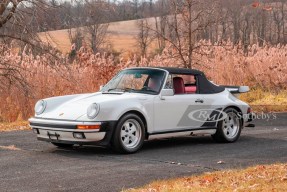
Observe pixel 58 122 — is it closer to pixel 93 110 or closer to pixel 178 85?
pixel 93 110

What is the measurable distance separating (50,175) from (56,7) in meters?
9.65

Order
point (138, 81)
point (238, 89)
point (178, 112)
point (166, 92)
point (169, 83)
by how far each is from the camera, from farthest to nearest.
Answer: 1. point (238, 89)
2. point (138, 81)
3. point (169, 83)
4. point (178, 112)
5. point (166, 92)

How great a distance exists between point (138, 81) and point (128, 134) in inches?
55.2

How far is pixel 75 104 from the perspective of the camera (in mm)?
9383

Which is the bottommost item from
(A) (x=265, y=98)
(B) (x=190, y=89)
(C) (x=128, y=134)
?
(A) (x=265, y=98)

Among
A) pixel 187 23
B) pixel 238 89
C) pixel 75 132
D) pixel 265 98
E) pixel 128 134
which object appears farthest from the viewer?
pixel 265 98

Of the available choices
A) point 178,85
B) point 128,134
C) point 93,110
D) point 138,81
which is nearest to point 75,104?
point 93,110

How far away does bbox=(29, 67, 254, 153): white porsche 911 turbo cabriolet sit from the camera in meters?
8.88

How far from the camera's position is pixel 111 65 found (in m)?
18.7

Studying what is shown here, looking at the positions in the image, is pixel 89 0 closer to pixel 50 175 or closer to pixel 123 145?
pixel 123 145

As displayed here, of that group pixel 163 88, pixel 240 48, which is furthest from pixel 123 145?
pixel 240 48

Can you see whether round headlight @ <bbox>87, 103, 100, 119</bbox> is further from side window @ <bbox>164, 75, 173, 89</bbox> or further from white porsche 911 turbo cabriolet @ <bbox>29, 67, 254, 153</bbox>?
side window @ <bbox>164, 75, 173, 89</bbox>

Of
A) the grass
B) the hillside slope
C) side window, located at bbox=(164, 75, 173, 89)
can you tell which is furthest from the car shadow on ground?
the hillside slope

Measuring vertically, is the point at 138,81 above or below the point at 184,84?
above
